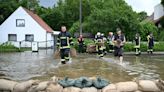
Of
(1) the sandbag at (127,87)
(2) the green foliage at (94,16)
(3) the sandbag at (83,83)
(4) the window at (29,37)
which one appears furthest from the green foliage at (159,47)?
(3) the sandbag at (83,83)

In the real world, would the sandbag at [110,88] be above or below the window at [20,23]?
below

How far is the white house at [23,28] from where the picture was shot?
207 ft

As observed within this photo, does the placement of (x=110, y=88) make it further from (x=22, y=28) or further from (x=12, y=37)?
(x=12, y=37)

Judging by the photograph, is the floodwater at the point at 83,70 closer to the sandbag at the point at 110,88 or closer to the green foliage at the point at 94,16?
the sandbag at the point at 110,88

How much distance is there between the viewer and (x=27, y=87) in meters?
10.6

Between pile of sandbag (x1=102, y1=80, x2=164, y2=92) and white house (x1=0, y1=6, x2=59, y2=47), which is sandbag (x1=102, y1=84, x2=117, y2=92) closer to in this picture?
pile of sandbag (x1=102, y1=80, x2=164, y2=92)

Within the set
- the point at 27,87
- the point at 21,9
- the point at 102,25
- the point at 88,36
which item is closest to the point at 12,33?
the point at 21,9

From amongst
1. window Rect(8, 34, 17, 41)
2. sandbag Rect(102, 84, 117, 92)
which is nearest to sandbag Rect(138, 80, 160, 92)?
sandbag Rect(102, 84, 117, 92)

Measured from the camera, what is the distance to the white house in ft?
207

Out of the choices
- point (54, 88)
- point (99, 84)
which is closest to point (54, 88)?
point (54, 88)

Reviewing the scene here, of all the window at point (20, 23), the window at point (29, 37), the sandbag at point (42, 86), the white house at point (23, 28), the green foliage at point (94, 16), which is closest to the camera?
the sandbag at point (42, 86)

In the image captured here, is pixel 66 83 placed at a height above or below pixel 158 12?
below

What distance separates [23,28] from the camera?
2515 inches

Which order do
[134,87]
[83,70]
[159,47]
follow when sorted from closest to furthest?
1. [134,87]
2. [83,70]
3. [159,47]
